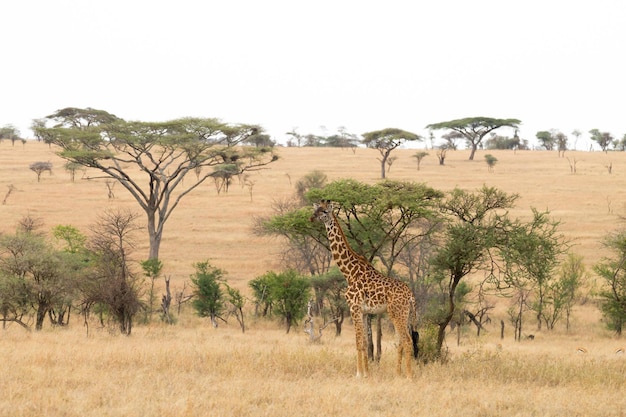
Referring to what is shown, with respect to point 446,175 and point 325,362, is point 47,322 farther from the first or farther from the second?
point 446,175

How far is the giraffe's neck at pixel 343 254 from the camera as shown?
44.7 feet

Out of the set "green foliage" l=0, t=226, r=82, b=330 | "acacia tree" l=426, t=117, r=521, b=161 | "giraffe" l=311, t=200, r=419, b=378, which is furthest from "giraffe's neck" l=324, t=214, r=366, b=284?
"acacia tree" l=426, t=117, r=521, b=161

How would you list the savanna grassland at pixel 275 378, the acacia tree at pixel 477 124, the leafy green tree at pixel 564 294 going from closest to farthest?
the savanna grassland at pixel 275 378, the leafy green tree at pixel 564 294, the acacia tree at pixel 477 124

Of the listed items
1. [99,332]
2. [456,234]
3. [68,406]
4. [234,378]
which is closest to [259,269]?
[99,332]

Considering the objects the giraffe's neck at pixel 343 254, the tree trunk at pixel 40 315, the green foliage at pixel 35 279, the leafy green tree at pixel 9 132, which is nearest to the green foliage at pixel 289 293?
the green foliage at pixel 35 279

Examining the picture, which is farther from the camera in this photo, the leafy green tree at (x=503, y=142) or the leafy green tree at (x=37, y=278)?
the leafy green tree at (x=503, y=142)

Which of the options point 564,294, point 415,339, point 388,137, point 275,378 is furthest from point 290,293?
point 388,137

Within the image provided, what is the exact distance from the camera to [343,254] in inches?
541

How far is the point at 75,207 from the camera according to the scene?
60.1 metres

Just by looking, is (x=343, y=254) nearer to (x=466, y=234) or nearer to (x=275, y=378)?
(x=275, y=378)

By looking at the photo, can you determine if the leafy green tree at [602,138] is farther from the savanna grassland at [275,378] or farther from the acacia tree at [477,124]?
the savanna grassland at [275,378]

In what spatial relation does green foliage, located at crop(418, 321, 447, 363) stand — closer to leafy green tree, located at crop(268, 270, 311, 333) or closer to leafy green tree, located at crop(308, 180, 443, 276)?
leafy green tree, located at crop(308, 180, 443, 276)

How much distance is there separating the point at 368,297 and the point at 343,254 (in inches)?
47.7

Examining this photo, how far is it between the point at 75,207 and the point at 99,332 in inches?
1601
